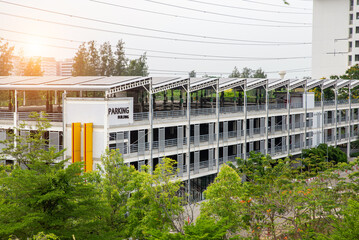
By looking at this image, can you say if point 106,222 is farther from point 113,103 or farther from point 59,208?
point 113,103

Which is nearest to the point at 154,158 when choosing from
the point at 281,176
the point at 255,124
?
the point at 281,176

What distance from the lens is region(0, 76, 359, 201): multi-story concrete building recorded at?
3528 centimetres

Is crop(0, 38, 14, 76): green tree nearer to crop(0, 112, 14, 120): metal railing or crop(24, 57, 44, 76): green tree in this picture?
crop(24, 57, 44, 76): green tree

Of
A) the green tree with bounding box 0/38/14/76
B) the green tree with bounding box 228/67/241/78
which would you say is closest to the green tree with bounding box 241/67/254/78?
the green tree with bounding box 228/67/241/78

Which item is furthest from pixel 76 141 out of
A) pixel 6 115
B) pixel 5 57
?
pixel 5 57

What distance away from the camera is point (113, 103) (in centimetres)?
3528

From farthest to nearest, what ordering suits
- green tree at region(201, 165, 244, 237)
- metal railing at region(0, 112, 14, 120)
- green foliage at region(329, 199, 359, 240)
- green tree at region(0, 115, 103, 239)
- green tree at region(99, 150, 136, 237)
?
metal railing at region(0, 112, 14, 120) → green tree at region(201, 165, 244, 237) → green tree at region(99, 150, 136, 237) → green foliage at region(329, 199, 359, 240) → green tree at region(0, 115, 103, 239)

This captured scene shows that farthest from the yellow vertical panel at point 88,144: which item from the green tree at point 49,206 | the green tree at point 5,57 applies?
the green tree at point 5,57

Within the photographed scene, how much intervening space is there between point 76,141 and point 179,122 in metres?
10.1

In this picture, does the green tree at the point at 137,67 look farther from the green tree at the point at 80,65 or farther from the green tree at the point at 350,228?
the green tree at the point at 350,228

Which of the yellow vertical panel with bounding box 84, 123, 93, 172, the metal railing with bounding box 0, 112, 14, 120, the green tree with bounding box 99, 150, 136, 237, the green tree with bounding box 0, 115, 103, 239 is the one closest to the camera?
the green tree with bounding box 0, 115, 103, 239

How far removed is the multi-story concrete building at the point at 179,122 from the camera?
116ft

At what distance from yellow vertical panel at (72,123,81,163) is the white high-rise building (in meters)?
72.8

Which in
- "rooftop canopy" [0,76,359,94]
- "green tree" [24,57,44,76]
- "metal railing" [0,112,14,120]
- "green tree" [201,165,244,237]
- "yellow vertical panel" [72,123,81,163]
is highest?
"green tree" [24,57,44,76]
